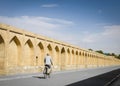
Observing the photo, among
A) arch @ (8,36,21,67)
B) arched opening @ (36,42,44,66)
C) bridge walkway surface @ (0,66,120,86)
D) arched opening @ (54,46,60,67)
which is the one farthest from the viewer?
arched opening @ (54,46,60,67)

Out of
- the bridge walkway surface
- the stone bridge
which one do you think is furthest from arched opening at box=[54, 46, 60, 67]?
the bridge walkway surface

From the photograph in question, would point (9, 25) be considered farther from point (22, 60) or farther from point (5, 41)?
point (22, 60)

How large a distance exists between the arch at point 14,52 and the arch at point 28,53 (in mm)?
1435

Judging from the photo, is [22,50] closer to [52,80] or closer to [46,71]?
[46,71]

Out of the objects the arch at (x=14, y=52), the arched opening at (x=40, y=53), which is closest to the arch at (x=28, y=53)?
the arch at (x=14, y=52)

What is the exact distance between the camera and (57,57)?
110 feet

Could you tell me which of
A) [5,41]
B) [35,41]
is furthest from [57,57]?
[5,41]

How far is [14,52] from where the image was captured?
68.8 feet

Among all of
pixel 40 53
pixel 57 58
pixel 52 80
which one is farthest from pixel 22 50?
pixel 57 58

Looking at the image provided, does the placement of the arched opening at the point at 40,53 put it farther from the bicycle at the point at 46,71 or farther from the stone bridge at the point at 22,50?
the bicycle at the point at 46,71

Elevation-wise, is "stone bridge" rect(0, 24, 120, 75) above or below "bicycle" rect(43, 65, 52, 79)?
above

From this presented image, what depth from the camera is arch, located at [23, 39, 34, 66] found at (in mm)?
23275

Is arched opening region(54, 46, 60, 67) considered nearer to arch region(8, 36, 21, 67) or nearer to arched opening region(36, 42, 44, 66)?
arched opening region(36, 42, 44, 66)

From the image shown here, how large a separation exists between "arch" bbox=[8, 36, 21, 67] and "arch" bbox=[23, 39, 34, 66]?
4.71 ft
